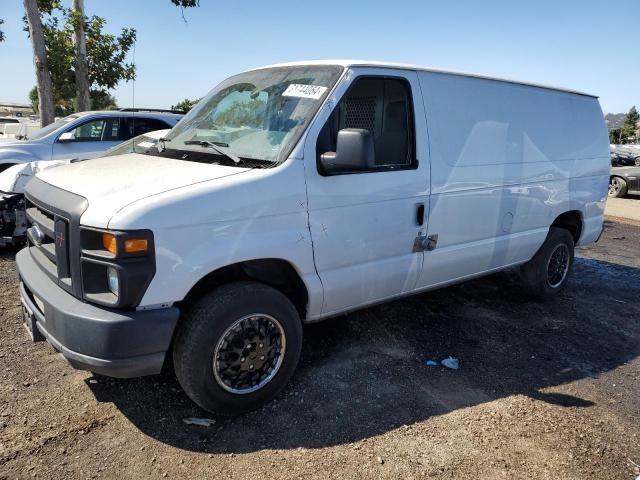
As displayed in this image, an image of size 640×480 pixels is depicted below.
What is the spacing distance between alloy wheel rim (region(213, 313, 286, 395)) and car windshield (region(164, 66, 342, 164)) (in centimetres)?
103

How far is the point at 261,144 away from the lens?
332cm

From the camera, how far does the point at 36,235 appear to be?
3.29 m

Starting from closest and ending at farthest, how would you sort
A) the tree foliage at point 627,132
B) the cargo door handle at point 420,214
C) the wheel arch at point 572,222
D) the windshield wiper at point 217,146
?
the windshield wiper at point 217,146, the cargo door handle at point 420,214, the wheel arch at point 572,222, the tree foliage at point 627,132

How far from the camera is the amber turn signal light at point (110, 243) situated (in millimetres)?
2547

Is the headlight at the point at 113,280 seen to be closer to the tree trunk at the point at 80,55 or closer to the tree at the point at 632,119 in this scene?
the tree trunk at the point at 80,55

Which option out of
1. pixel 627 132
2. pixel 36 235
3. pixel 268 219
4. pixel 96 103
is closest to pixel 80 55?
pixel 36 235

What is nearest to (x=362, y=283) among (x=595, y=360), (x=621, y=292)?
(x=595, y=360)

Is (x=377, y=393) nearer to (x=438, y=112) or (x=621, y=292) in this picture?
(x=438, y=112)

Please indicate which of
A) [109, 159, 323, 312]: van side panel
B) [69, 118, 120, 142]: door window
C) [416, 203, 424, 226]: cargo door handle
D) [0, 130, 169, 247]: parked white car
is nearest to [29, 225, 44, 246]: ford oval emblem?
[109, 159, 323, 312]: van side panel

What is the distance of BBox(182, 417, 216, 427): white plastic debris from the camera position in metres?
3.10

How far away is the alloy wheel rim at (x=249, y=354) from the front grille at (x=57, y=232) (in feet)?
2.86

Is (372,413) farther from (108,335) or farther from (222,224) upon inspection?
(108,335)

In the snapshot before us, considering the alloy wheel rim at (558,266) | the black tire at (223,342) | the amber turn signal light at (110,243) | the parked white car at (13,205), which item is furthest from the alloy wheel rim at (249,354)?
the parked white car at (13,205)

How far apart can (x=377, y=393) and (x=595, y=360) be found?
2.07 metres
